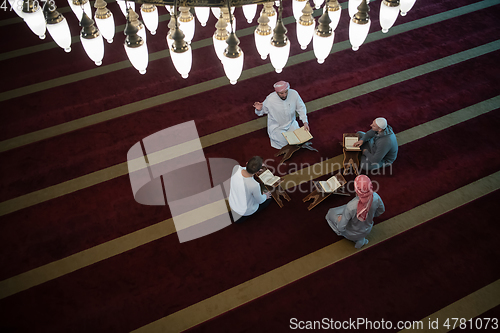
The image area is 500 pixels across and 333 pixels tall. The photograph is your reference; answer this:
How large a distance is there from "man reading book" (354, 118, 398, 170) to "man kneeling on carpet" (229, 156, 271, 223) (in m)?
1.21

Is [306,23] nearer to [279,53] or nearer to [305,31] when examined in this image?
[305,31]

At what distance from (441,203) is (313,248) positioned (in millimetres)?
1520

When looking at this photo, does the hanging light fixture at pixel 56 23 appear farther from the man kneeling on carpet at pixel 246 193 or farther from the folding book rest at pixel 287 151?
the folding book rest at pixel 287 151

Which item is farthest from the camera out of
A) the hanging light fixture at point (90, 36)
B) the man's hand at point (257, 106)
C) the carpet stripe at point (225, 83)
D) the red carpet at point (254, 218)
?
the carpet stripe at point (225, 83)

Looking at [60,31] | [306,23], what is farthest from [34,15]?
[306,23]

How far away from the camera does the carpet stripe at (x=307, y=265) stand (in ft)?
11.4

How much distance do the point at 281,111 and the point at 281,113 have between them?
0.03 metres

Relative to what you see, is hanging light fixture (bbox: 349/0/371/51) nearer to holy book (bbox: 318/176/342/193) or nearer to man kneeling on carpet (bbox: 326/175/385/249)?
man kneeling on carpet (bbox: 326/175/385/249)

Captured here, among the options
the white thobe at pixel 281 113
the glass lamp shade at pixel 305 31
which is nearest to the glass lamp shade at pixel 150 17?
the glass lamp shade at pixel 305 31

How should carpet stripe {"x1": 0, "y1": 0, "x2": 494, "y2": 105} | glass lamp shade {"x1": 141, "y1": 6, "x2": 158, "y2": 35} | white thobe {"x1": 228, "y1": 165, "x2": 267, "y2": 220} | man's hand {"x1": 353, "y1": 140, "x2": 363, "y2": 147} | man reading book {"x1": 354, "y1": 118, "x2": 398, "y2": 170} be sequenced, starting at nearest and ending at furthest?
glass lamp shade {"x1": 141, "y1": 6, "x2": 158, "y2": 35}
white thobe {"x1": 228, "y1": 165, "x2": 267, "y2": 220}
man reading book {"x1": 354, "y1": 118, "x2": 398, "y2": 170}
man's hand {"x1": 353, "y1": 140, "x2": 363, "y2": 147}
carpet stripe {"x1": 0, "y1": 0, "x2": 494, "y2": 105}

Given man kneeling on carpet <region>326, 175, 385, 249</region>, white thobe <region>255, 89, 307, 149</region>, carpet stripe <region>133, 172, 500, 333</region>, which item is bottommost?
carpet stripe <region>133, 172, 500, 333</region>

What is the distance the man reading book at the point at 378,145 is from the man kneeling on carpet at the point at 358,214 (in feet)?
2.58

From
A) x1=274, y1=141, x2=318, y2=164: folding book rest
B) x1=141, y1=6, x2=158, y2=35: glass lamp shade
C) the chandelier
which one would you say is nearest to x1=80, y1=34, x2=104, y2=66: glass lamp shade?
the chandelier

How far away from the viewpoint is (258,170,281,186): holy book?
164 inches
